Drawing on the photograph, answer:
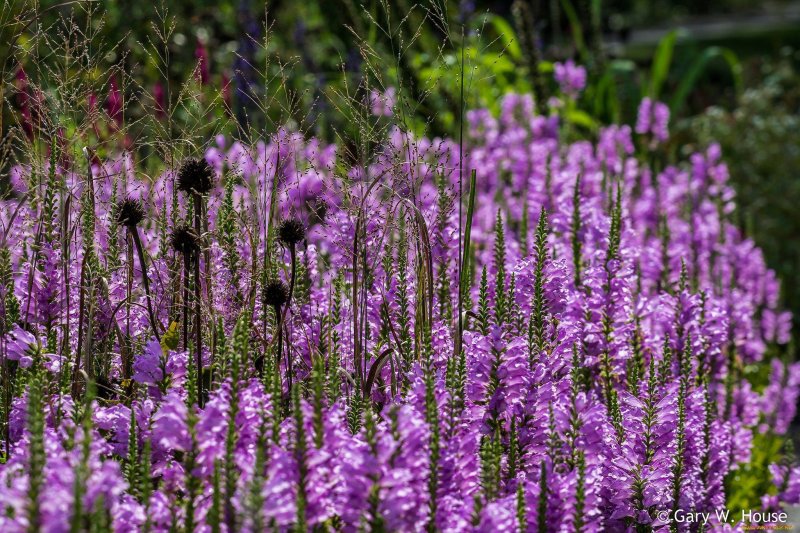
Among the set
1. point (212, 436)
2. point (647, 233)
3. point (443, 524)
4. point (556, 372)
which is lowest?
point (443, 524)

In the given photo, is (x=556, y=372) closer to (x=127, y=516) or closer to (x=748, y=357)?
(x=127, y=516)

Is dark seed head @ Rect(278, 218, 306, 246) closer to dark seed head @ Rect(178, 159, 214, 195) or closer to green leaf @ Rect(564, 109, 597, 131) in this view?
dark seed head @ Rect(178, 159, 214, 195)

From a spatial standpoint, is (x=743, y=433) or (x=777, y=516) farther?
(x=743, y=433)

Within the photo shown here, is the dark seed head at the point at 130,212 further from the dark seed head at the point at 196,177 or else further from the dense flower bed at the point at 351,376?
the dark seed head at the point at 196,177

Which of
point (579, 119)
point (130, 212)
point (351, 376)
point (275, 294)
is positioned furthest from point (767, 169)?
point (130, 212)

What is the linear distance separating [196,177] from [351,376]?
60cm

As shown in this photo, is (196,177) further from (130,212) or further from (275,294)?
(275,294)

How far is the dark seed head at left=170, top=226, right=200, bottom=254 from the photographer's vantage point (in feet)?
8.60

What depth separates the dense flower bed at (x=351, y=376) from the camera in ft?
6.22

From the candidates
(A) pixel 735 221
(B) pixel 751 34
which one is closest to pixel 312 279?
(A) pixel 735 221

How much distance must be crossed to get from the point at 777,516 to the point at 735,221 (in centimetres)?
259

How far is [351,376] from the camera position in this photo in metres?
2.64

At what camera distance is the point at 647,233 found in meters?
5.16

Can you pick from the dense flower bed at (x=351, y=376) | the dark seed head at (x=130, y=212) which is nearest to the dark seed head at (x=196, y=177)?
the dense flower bed at (x=351, y=376)
